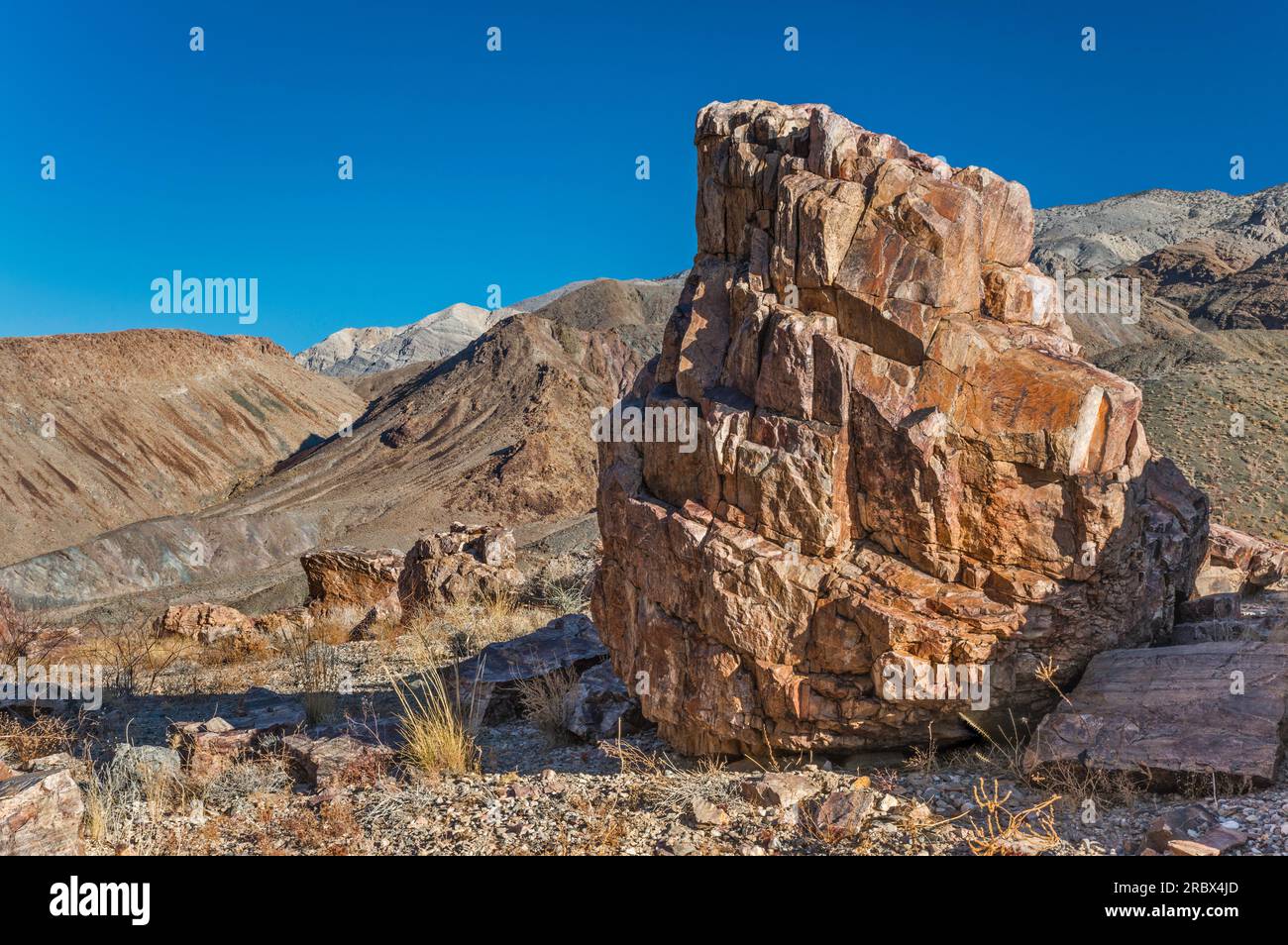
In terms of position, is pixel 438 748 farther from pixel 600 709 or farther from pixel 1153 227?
pixel 1153 227

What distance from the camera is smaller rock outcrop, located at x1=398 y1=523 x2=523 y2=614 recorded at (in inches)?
542

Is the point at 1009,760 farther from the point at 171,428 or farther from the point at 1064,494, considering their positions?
the point at 171,428

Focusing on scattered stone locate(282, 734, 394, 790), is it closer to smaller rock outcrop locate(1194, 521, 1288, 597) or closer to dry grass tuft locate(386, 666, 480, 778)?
→ dry grass tuft locate(386, 666, 480, 778)

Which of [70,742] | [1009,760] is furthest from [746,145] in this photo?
[70,742]

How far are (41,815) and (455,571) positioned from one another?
9225mm

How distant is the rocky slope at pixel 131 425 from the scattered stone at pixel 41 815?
26.5 meters

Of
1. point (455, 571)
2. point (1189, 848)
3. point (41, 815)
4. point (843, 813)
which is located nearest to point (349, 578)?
point (455, 571)

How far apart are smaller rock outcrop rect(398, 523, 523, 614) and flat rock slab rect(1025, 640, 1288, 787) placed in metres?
10.0

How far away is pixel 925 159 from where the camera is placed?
596 cm

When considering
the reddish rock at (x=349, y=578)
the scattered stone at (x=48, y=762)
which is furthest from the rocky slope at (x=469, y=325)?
the scattered stone at (x=48, y=762)

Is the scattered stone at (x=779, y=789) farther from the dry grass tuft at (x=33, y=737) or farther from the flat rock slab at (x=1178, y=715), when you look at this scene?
the dry grass tuft at (x=33, y=737)

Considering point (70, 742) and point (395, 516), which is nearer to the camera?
point (70, 742)

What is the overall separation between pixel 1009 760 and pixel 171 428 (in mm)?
39319

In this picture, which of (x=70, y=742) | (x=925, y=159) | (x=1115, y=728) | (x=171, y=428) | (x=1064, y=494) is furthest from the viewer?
(x=171, y=428)
